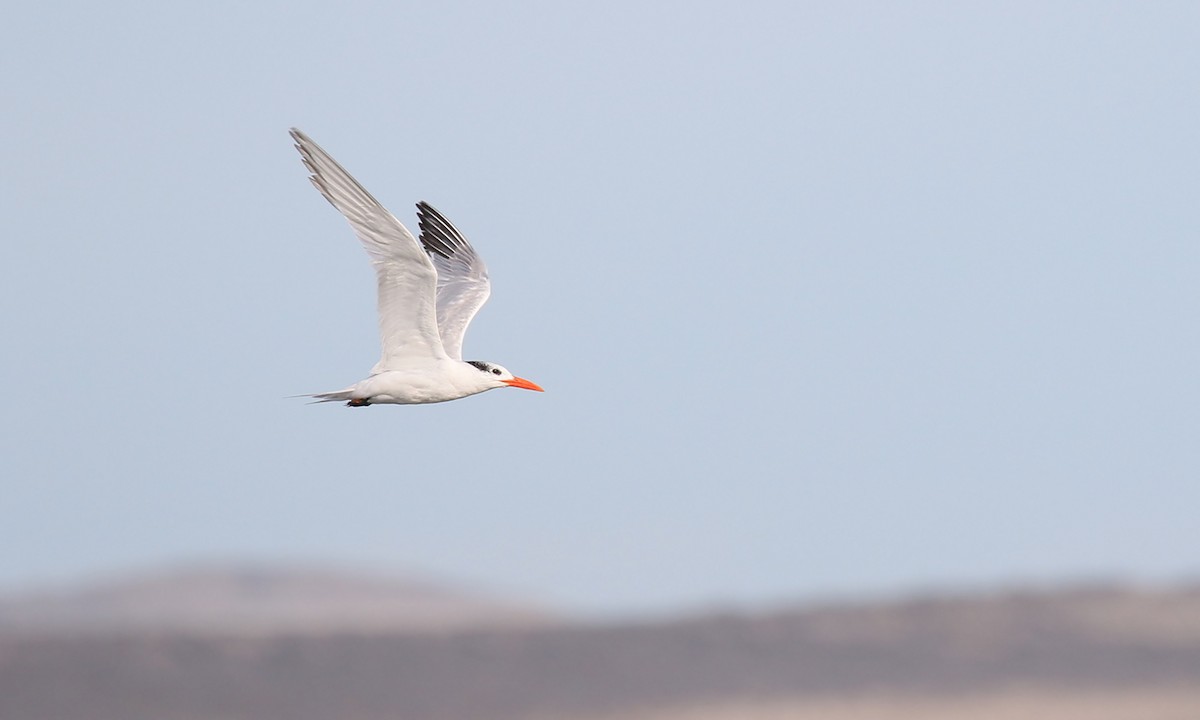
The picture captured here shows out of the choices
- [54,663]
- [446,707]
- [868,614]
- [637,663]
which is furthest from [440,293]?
[868,614]

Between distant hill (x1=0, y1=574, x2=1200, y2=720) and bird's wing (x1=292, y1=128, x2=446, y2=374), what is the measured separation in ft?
84.3

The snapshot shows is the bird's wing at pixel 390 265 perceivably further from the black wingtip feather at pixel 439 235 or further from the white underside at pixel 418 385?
the black wingtip feather at pixel 439 235

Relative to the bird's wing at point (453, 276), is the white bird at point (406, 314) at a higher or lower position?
lower

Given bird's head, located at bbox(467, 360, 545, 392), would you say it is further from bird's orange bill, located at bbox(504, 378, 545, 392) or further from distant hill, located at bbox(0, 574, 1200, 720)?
distant hill, located at bbox(0, 574, 1200, 720)

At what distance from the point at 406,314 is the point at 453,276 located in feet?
9.21

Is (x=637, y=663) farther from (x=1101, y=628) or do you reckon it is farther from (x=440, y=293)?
(x=440, y=293)

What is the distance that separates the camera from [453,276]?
1795 cm

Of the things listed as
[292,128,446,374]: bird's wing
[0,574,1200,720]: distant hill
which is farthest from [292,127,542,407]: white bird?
[0,574,1200,720]: distant hill

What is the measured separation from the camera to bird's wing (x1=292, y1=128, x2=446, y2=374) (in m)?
14.1

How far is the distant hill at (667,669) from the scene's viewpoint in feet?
135

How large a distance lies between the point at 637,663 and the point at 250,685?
33.2 feet

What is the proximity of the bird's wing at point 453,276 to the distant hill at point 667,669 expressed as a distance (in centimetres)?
2346

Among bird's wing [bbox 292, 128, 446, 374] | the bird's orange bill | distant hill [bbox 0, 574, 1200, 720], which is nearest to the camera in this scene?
bird's wing [bbox 292, 128, 446, 374]

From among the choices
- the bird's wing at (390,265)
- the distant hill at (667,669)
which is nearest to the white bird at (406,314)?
the bird's wing at (390,265)
